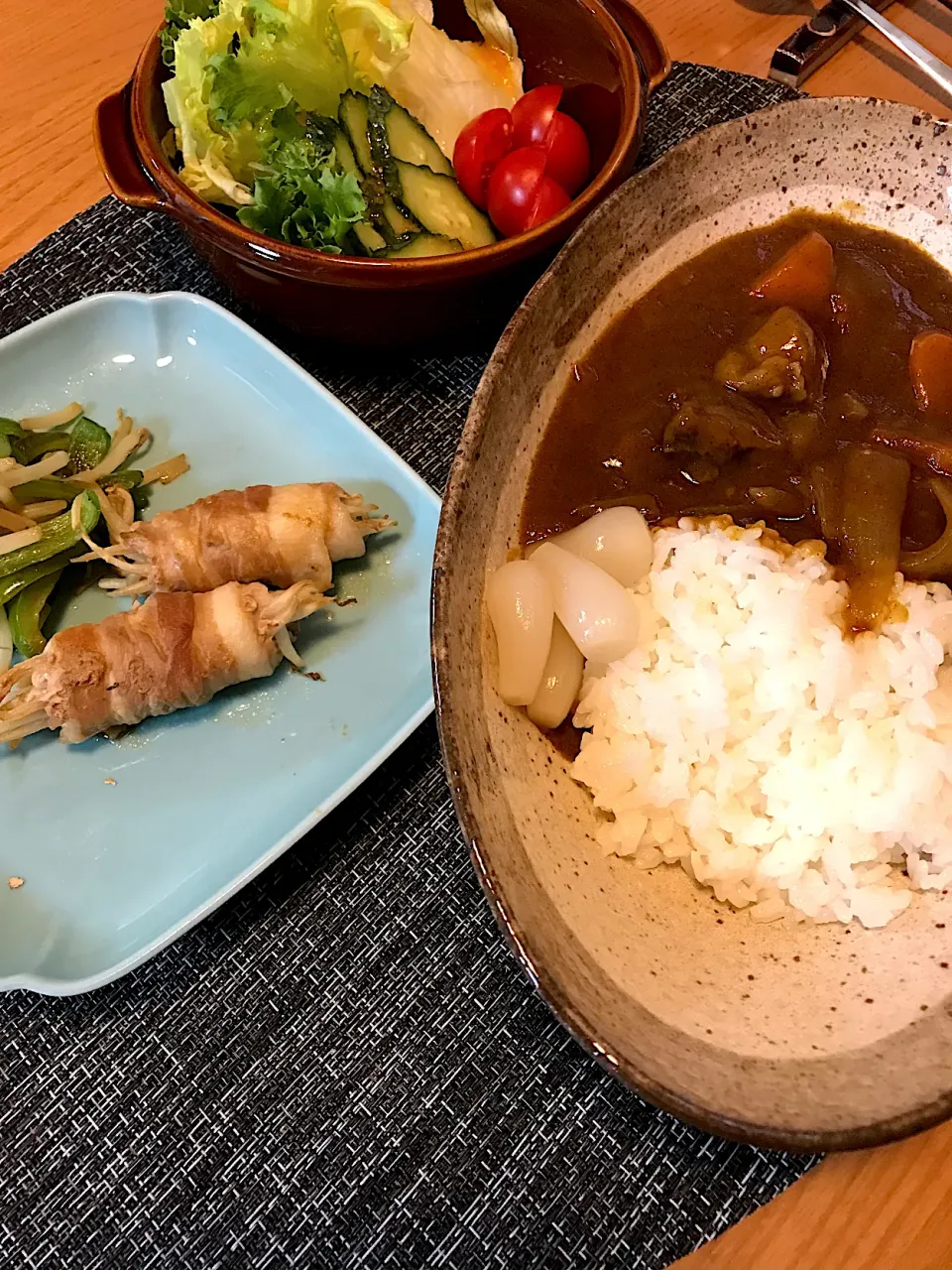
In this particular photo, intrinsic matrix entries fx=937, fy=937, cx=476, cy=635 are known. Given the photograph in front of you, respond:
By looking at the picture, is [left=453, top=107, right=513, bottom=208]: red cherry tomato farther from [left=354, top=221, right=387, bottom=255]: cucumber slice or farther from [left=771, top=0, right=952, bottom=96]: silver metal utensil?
[left=771, top=0, right=952, bottom=96]: silver metal utensil

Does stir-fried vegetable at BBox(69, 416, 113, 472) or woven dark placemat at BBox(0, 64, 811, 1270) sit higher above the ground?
stir-fried vegetable at BBox(69, 416, 113, 472)

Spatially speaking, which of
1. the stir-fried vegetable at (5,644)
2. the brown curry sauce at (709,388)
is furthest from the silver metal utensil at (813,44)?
the stir-fried vegetable at (5,644)

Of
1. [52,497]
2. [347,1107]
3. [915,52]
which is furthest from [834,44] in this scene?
[347,1107]

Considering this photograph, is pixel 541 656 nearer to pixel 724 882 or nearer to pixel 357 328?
pixel 724 882

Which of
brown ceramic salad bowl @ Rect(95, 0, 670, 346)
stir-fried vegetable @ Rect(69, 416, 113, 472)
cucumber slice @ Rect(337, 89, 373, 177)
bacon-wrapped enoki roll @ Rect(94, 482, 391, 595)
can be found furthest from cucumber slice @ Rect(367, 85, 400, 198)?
stir-fried vegetable @ Rect(69, 416, 113, 472)

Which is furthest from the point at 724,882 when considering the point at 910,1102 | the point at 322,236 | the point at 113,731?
the point at 322,236

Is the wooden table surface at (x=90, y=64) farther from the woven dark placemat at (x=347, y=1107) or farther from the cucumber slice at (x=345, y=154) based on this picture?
the woven dark placemat at (x=347, y=1107)

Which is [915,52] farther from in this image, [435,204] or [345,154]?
[345,154]
